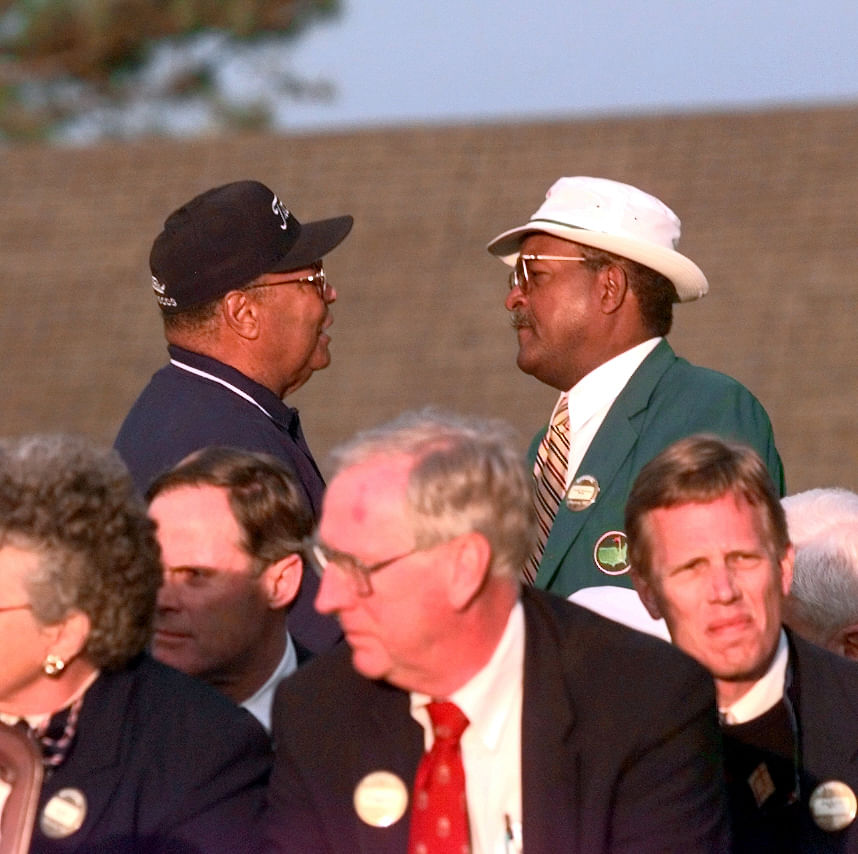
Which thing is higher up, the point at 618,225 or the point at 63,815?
the point at 618,225

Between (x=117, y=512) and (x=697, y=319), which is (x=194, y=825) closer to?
(x=117, y=512)

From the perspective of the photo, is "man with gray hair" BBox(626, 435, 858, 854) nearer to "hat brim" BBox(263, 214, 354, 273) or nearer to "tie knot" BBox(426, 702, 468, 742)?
"tie knot" BBox(426, 702, 468, 742)

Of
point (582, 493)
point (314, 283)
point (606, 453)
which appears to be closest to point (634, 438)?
point (606, 453)

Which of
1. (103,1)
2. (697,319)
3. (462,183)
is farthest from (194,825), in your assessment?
(103,1)

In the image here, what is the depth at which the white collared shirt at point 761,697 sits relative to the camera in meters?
3.29

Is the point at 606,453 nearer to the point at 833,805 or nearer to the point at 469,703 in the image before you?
the point at 833,805

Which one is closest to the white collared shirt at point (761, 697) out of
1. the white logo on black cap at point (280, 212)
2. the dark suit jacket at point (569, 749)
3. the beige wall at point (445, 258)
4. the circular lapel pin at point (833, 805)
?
the circular lapel pin at point (833, 805)

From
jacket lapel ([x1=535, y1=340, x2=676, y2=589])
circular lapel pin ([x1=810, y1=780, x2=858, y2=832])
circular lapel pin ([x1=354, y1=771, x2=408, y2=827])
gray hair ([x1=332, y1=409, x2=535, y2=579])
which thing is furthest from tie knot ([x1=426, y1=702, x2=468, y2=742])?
jacket lapel ([x1=535, y1=340, x2=676, y2=589])

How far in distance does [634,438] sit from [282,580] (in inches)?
43.0

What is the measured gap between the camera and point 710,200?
494 inches

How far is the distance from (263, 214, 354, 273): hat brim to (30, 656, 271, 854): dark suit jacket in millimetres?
1595

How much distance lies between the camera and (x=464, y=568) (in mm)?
2830

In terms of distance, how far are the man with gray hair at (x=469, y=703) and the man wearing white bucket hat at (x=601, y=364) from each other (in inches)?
53.4

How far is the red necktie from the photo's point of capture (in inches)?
114
